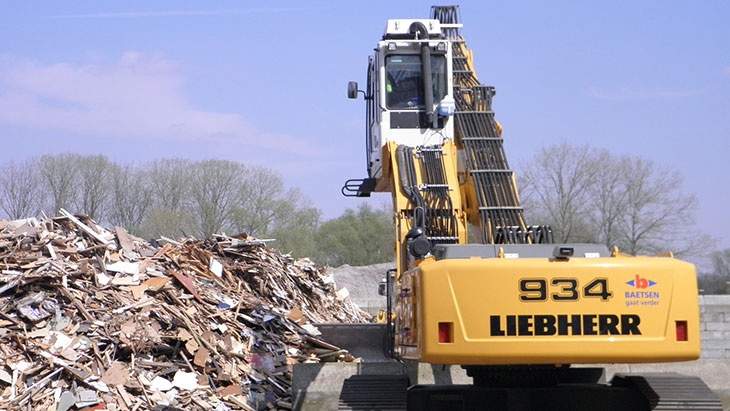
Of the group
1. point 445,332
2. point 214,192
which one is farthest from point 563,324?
point 214,192

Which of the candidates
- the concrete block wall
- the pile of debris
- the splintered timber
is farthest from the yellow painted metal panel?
the concrete block wall

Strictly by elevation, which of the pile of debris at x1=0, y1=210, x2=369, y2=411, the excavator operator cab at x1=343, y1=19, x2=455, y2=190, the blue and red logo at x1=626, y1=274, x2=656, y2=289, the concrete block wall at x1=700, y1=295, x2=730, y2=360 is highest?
the excavator operator cab at x1=343, y1=19, x2=455, y2=190

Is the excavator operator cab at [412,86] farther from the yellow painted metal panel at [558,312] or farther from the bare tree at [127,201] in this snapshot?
the bare tree at [127,201]

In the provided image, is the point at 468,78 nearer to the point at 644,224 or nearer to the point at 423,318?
the point at 423,318

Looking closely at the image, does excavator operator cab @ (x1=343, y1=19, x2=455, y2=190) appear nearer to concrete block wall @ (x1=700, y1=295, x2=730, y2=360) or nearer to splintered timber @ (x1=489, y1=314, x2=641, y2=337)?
splintered timber @ (x1=489, y1=314, x2=641, y2=337)

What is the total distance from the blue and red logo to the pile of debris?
19.8 ft

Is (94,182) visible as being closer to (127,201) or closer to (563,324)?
(127,201)

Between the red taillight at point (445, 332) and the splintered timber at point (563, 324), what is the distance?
0.32 m

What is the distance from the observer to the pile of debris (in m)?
12.2

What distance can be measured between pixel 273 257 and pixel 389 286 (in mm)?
6541

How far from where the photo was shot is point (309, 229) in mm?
49312

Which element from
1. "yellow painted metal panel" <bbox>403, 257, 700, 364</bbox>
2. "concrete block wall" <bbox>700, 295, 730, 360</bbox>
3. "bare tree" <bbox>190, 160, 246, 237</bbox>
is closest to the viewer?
"yellow painted metal panel" <bbox>403, 257, 700, 364</bbox>

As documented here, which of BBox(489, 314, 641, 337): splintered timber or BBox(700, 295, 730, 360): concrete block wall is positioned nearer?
Answer: BBox(489, 314, 641, 337): splintered timber

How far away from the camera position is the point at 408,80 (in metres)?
12.0
